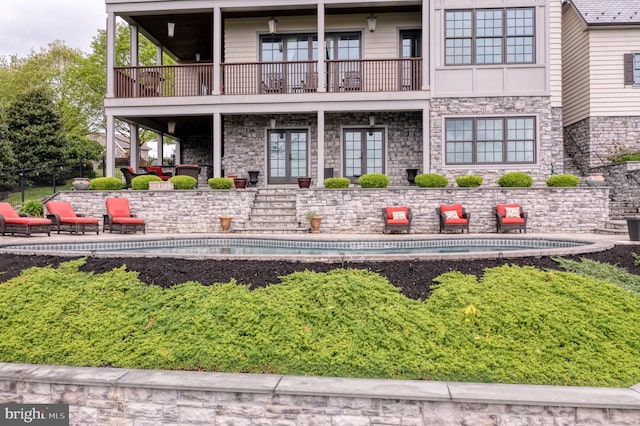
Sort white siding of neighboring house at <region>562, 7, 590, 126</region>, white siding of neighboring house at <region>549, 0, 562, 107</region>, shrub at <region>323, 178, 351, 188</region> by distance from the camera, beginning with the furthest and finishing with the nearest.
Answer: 1. white siding of neighboring house at <region>562, 7, 590, 126</region>
2. white siding of neighboring house at <region>549, 0, 562, 107</region>
3. shrub at <region>323, 178, 351, 188</region>

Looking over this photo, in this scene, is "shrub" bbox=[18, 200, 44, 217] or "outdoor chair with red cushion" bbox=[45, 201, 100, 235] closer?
"outdoor chair with red cushion" bbox=[45, 201, 100, 235]

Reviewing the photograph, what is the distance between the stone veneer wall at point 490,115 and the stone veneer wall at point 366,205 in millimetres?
1673

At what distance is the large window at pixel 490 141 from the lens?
45.0 feet

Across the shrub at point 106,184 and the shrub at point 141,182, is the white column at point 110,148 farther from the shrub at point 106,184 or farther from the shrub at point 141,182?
the shrub at point 141,182

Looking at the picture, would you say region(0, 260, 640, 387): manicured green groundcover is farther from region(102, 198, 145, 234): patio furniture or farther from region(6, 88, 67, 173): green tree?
region(6, 88, 67, 173): green tree

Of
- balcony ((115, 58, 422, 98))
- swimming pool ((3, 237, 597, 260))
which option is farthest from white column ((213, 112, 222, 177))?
swimming pool ((3, 237, 597, 260))

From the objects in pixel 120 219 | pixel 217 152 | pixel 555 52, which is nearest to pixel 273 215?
pixel 217 152

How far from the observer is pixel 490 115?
1368 cm

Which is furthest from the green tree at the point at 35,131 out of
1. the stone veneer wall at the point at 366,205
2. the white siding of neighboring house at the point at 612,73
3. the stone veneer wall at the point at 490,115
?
the white siding of neighboring house at the point at 612,73

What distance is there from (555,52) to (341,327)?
14.0 metres

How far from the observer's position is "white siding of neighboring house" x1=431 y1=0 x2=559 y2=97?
44.2ft

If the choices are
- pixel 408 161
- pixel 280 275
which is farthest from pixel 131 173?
pixel 280 275

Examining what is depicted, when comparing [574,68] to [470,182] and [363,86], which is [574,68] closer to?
[470,182]

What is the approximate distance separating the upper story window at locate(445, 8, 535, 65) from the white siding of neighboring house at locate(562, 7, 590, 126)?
3736mm
